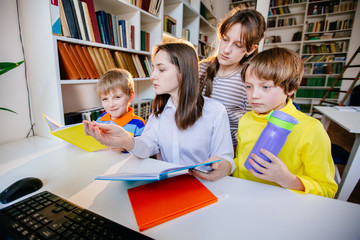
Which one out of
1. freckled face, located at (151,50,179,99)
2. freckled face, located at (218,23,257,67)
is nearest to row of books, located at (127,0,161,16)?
freckled face, located at (218,23,257,67)

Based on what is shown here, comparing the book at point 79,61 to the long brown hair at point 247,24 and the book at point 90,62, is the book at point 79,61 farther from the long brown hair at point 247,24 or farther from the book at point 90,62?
the long brown hair at point 247,24

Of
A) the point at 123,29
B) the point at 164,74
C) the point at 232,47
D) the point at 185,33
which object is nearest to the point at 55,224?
the point at 164,74

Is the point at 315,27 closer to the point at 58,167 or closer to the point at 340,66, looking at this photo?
the point at 340,66

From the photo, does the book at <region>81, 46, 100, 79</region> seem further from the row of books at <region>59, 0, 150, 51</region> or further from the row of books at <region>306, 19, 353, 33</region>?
the row of books at <region>306, 19, 353, 33</region>

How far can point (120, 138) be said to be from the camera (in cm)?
74

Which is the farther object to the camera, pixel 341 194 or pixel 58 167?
pixel 341 194

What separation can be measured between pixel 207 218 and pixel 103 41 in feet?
5.21

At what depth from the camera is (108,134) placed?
0.73 meters

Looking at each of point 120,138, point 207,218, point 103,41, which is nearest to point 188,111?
point 120,138

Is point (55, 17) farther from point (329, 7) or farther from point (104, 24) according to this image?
point (329, 7)

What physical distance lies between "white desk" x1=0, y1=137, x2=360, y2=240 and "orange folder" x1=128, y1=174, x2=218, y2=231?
0.02 m

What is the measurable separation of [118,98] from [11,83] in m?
0.67

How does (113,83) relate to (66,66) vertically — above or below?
below

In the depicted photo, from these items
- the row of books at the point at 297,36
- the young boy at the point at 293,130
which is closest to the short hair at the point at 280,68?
the young boy at the point at 293,130
